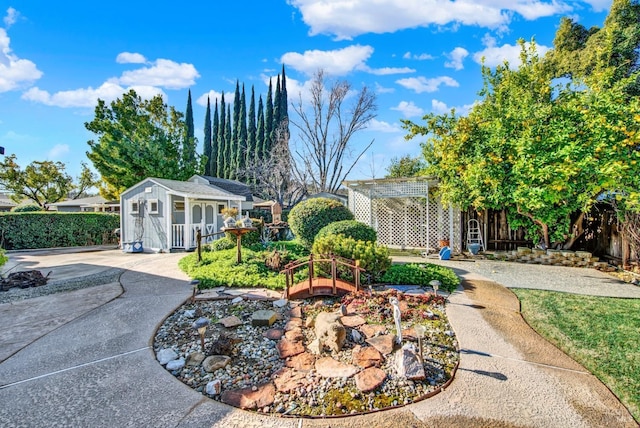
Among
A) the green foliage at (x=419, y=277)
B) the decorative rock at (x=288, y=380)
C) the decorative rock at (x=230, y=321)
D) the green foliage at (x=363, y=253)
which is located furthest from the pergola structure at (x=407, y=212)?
the decorative rock at (x=288, y=380)

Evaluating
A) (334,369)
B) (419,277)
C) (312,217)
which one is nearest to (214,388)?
(334,369)

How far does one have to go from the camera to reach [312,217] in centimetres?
866

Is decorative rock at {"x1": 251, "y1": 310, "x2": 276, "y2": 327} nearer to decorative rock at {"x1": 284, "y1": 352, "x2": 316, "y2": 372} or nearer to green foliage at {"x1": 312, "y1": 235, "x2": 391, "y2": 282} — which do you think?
decorative rock at {"x1": 284, "y1": 352, "x2": 316, "y2": 372}

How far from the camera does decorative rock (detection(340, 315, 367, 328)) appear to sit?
3934mm

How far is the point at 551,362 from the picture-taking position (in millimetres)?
3143

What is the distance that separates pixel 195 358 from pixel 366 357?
182 cm

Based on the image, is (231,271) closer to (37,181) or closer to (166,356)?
Result: (166,356)

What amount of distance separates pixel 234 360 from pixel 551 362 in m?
3.38

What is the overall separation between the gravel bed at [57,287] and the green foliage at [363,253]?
4.85 m

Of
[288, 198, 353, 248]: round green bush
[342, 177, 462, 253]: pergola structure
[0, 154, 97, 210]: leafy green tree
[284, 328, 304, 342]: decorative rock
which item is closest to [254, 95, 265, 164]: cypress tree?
[0, 154, 97, 210]: leafy green tree

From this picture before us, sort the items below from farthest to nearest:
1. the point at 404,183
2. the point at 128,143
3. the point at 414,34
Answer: the point at 128,143 → the point at 414,34 → the point at 404,183

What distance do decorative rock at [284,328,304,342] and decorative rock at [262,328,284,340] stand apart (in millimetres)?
89

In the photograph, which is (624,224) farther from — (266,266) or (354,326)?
(266,266)

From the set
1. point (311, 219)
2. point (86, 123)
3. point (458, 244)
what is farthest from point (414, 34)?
point (86, 123)
